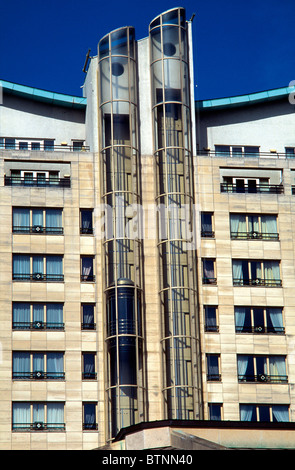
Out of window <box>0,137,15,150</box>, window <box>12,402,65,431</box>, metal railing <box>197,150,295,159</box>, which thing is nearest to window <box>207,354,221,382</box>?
window <box>12,402,65,431</box>

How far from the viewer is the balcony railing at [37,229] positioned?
66875mm

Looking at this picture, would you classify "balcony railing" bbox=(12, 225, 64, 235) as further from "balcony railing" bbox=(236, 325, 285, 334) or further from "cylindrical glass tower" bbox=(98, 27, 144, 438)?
"balcony railing" bbox=(236, 325, 285, 334)

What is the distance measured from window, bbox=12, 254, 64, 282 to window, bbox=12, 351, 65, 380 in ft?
16.4

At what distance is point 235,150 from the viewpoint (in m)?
74.2

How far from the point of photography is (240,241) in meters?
68.3

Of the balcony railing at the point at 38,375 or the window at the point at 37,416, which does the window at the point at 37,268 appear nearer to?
the balcony railing at the point at 38,375

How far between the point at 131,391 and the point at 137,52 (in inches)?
933

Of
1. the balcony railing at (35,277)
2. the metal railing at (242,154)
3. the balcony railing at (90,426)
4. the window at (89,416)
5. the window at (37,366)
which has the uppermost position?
the metal railing at (242,154)

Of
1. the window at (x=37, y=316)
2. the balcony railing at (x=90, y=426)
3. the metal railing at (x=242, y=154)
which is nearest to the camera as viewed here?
the balcony railing at (x=90, y=426)

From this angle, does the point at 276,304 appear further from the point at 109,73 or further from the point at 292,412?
the point at 109,73

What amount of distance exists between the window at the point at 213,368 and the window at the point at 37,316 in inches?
385

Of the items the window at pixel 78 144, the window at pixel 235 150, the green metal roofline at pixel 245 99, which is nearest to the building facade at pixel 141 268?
the window at pixel 235 150

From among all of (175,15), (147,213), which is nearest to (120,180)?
(147,213)

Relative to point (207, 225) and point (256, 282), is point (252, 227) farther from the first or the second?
point (256, 282)
